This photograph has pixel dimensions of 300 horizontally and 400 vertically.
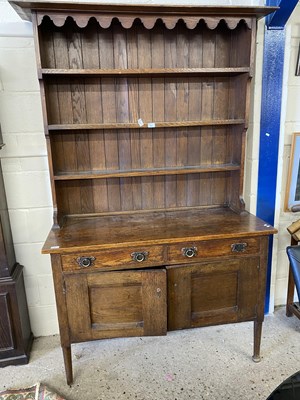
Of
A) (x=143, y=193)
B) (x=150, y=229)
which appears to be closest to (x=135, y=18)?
(x=143, y=193)

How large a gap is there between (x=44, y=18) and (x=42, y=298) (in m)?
1.81

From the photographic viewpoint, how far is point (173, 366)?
203 centimetres

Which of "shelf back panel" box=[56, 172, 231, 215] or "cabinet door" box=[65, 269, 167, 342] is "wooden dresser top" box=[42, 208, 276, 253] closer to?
"shelf back panel" box=[56, 172, 231, 215]

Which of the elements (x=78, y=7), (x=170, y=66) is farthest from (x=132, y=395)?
(x=78, y=7)

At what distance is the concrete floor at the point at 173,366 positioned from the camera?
6.06ft

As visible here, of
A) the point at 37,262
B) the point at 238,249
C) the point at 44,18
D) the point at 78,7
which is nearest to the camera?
the point at 78,7

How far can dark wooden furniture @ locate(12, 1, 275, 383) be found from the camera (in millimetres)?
1721

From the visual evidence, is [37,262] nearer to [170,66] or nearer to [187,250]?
[187,250]

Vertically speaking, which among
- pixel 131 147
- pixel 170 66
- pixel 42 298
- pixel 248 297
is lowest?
pixel 42 298

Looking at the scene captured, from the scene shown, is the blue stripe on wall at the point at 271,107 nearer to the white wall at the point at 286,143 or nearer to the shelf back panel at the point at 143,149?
the white wall at the point at 286,143

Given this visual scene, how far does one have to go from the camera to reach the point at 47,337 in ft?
7.67

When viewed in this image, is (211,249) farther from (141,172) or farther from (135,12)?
(135,12)

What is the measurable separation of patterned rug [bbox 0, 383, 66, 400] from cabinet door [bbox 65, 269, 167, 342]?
1.10 feet

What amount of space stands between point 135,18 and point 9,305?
6.11 ft
